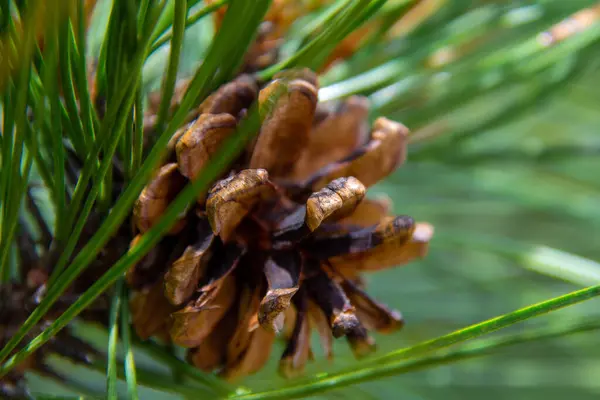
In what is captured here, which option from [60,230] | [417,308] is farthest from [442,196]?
[60,230]

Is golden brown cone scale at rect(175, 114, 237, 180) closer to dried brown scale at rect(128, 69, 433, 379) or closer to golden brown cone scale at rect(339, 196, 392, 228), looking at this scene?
dried brown scale at rect(128, 69, 433, 379)

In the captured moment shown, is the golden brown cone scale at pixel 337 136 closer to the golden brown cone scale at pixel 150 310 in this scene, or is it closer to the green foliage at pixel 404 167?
the green foliage at pixel 404 167

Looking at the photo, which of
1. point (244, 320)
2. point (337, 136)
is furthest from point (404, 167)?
point (244, 320)

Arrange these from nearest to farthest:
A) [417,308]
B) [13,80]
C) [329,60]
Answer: [13,80], [329,60], [417,308]

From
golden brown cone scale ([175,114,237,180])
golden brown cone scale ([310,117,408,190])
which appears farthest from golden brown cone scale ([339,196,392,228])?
golden brown cone scale ([175,114,237,180])

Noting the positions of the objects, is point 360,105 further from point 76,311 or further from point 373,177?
point 76,311

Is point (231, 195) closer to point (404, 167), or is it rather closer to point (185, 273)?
point (185, 273)
